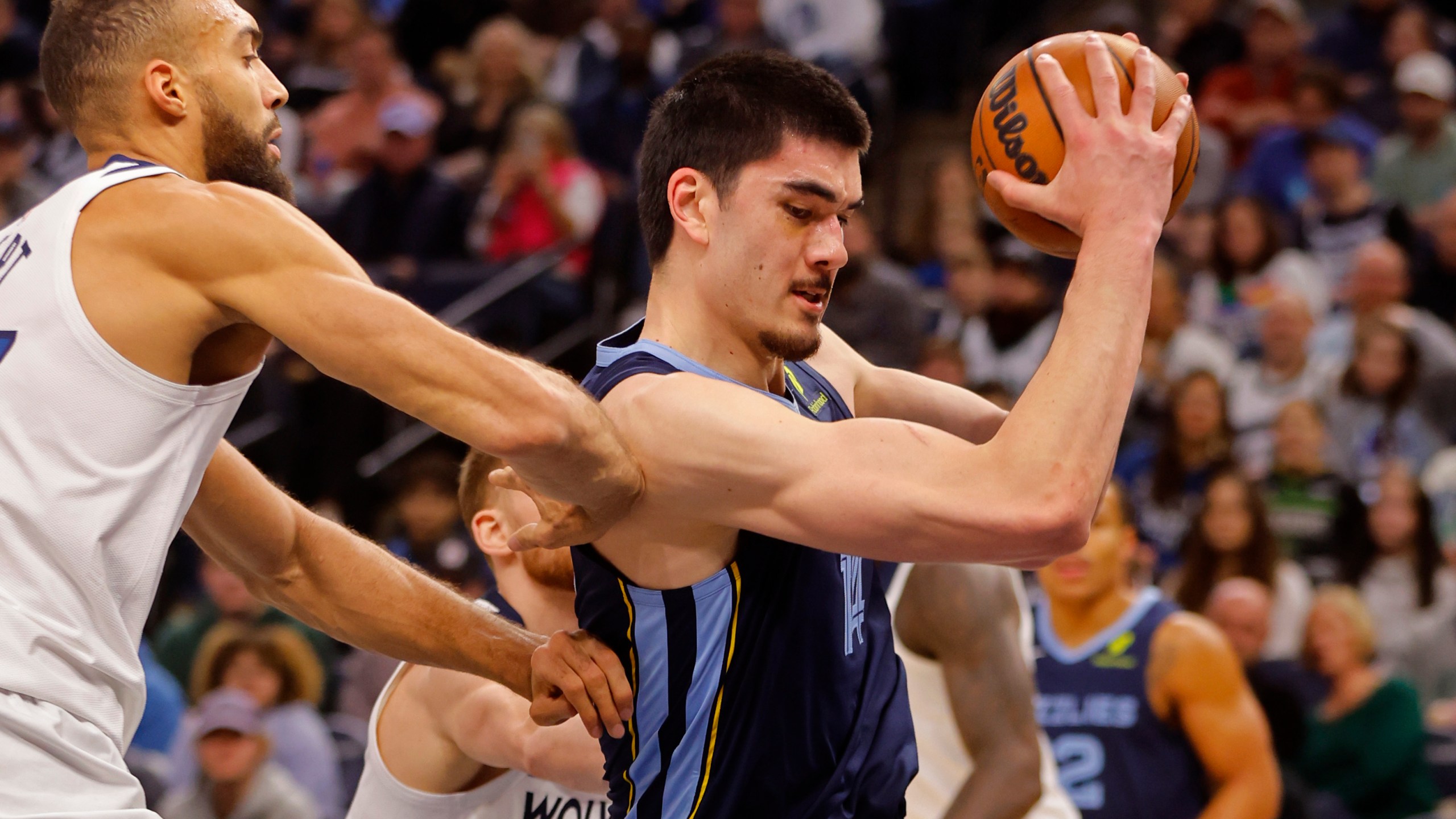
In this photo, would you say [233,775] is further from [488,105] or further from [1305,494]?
[488,105]

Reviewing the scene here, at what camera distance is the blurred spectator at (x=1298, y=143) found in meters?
9.84

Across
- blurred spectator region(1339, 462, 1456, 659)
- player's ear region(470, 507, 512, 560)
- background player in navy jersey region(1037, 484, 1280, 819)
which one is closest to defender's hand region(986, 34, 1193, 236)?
player's ear region(470, 507, 512, 560)

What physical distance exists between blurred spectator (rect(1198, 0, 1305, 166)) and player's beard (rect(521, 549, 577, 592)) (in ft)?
25.0

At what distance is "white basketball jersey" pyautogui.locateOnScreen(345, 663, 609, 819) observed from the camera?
3.81m

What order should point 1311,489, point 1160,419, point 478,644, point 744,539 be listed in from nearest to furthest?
point 744,539, point 478,644, point 1311,489, point 1160,419

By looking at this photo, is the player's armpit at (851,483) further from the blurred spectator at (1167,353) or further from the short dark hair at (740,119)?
the blurred spectator at (1167,353)

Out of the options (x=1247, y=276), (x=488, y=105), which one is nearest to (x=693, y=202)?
(x=1247, y=276)

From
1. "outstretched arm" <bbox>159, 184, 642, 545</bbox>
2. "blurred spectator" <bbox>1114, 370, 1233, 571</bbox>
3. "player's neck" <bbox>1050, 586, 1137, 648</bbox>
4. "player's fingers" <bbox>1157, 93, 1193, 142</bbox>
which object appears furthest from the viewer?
"blurred spectator" <bbox>1114, 370, 1233, 571</bbox>

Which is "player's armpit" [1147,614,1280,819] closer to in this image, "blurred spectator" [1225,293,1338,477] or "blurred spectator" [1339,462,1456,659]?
"blurred spectator" [1339,462,1456,659]

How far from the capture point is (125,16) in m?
2.87

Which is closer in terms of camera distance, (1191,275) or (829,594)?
(829,594)

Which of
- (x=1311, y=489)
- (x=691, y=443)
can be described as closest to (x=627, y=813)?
(x=691, y=443)

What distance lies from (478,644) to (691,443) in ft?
2.88

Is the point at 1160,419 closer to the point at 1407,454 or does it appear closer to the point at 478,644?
the point at 1407,454
